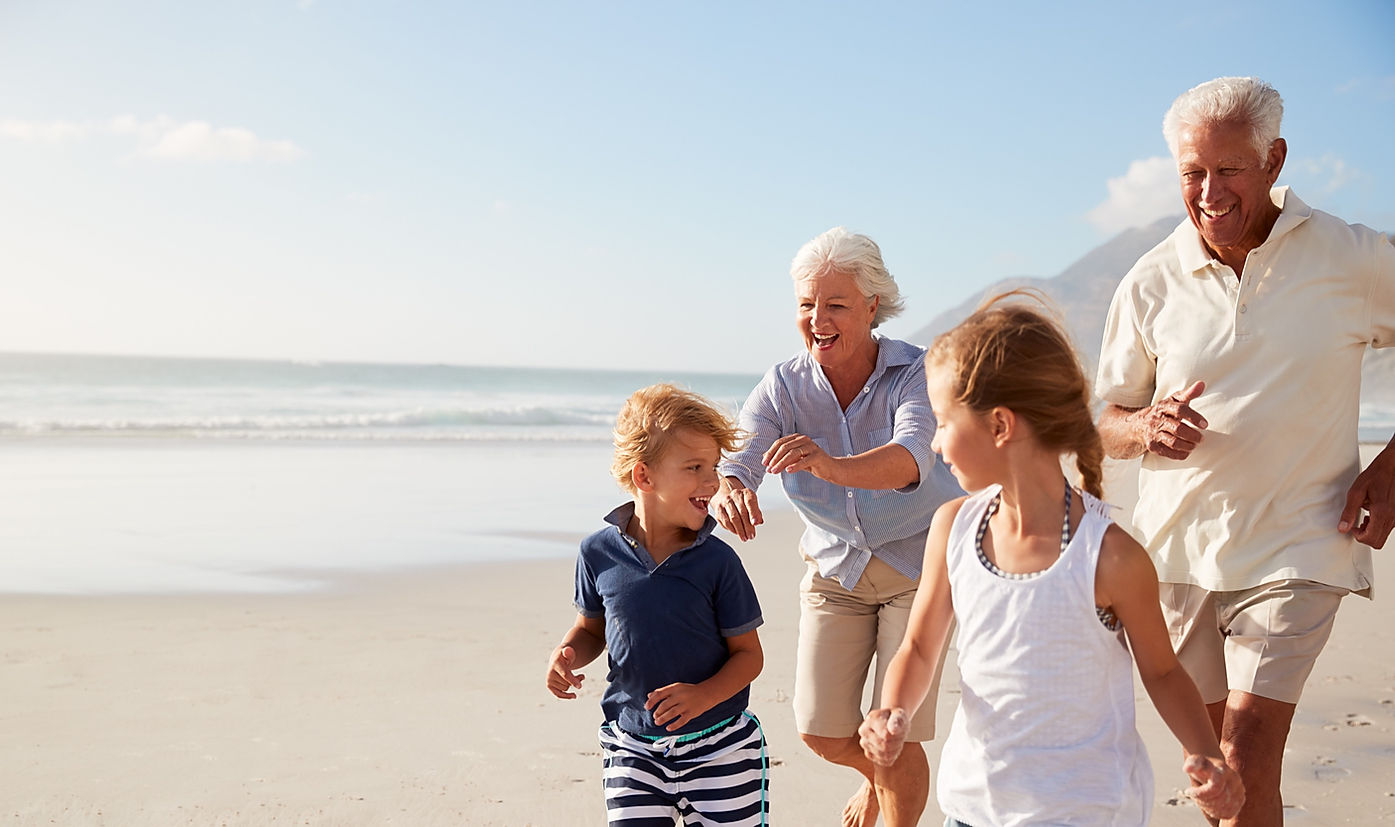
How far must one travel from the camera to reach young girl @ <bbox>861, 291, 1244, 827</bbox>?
2057 millimetres

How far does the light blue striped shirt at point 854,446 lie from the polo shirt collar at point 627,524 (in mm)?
494

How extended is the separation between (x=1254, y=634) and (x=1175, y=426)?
0.62 meters

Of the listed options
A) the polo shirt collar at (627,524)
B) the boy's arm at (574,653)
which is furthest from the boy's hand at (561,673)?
the polo shirt collar at (627,524)

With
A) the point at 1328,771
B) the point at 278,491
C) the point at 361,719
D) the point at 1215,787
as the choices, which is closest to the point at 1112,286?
the point at 278,491

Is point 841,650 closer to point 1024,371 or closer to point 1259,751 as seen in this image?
point 1259,751

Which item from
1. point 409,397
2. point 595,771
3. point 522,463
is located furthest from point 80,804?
point 409,397

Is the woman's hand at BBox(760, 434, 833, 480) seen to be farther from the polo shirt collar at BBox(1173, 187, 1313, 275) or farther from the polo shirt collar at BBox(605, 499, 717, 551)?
the polo shirt collar at BBox(1173, 187, 1313, 275)

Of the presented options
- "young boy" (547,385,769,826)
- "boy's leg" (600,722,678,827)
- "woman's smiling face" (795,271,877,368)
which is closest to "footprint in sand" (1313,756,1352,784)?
"woman's smiling face" (795,271,877,368)

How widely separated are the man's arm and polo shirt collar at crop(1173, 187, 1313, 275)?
36cm

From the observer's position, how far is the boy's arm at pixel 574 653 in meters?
2.83

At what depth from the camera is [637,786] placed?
2830 mm

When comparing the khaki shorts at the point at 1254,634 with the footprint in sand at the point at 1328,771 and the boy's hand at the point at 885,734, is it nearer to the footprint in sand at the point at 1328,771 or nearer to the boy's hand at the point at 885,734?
the boy's hand at the point at 885,734

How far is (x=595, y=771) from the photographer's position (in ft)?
14.8

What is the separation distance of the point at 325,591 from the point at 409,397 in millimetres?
32368
